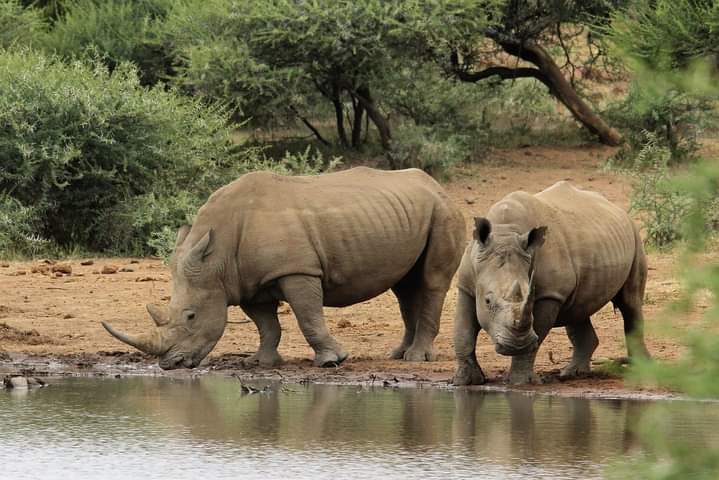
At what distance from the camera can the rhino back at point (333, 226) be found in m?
9.63

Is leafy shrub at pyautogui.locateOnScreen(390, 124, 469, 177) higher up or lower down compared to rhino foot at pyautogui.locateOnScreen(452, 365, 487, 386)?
higher up

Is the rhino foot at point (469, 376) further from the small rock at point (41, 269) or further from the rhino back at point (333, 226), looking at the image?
the small rock at point (41, 269)

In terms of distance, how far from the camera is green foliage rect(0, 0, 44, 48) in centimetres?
2312

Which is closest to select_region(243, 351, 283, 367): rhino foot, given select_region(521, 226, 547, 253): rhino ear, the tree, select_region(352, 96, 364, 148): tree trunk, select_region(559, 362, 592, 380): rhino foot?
select_region(559, 362, 592, 380): rhino foot

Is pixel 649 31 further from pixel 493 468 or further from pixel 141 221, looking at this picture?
pixel 493 468

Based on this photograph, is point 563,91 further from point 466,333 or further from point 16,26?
point 466,333

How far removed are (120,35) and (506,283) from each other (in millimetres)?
16217

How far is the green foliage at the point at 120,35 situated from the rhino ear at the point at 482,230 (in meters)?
14.4

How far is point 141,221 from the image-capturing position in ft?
50.8

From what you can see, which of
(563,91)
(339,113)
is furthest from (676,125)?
(339,113)

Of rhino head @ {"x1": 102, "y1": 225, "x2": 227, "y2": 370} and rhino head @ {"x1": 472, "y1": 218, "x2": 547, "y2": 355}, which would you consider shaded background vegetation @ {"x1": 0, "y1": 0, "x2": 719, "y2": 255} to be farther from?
rhino head @ {"x1": 472, "y1": 218, "x2": 547, "y2": 355}

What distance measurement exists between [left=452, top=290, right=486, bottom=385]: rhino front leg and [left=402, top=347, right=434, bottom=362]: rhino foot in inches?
49.5

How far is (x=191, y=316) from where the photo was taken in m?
9.51

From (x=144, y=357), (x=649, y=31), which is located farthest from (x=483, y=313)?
(x=649, y=31)
